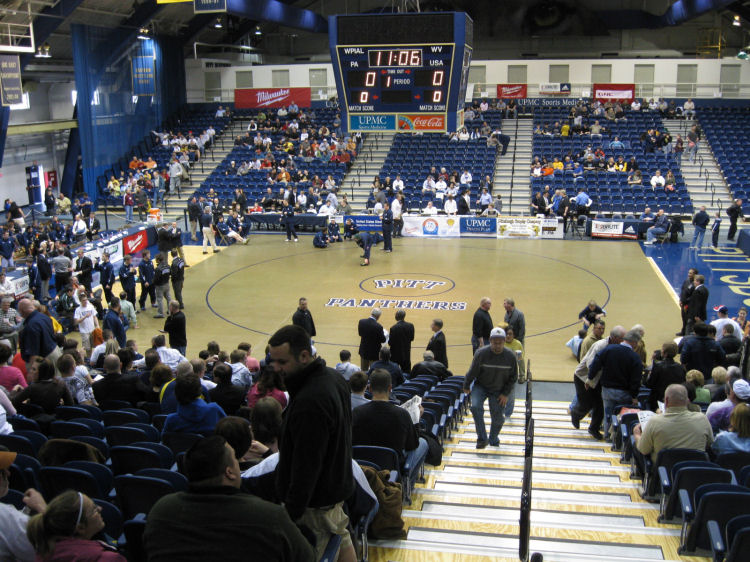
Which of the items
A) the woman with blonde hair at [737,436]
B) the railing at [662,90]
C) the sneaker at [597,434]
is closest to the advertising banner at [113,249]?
the sneaker at [597,434]

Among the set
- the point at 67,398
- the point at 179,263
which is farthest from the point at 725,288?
the point at 67,398

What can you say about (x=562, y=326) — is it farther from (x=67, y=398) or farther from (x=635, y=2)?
(x=635, y=2)

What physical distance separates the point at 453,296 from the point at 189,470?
52.7 ft

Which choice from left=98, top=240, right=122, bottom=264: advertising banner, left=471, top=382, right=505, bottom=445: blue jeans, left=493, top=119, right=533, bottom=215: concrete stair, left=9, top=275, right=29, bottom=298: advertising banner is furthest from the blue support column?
left=471, top=382, right=505, bottom=445: blue jeans

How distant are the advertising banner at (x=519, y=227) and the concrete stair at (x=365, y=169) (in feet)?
19.8

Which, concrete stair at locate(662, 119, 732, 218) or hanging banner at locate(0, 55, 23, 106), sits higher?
hanging banner at locate(0, 55, 23, 106)

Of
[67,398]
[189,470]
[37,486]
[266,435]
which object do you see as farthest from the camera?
[67,398]

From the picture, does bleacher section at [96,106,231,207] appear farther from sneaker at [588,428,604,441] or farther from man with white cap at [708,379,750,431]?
man with white cap at [708,379,750,431]

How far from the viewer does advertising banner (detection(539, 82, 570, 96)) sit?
39156mm

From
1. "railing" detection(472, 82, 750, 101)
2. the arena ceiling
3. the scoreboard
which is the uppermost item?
the arena ceiling

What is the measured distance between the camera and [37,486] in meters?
5.49

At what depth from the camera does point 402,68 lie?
1767 cm

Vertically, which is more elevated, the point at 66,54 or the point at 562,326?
the point at 66,54

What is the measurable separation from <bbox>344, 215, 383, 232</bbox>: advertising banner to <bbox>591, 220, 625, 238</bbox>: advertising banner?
7.81 meters
